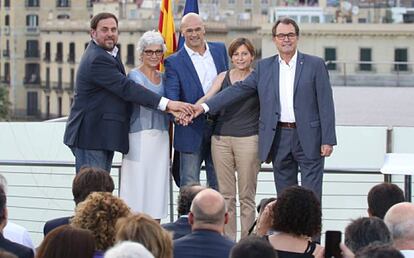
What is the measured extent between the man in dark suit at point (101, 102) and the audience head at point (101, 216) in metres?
2.25

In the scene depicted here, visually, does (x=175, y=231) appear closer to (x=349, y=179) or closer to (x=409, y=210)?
(x=409, y=210)

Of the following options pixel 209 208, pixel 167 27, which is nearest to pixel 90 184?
pixel 209 208

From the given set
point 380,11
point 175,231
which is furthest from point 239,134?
point 380,11

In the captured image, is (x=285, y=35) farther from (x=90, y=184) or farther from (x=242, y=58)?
(x=90, y=184)

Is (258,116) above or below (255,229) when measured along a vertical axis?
above

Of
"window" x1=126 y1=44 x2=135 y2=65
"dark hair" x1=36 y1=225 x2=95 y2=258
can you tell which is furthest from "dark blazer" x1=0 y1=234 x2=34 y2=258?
"window" x1=126 y1=44 x2=135 y2=65

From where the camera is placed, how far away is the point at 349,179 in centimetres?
1061

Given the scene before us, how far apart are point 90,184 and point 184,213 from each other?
1.92 ft

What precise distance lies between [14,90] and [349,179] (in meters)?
95.7

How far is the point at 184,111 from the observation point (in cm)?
966

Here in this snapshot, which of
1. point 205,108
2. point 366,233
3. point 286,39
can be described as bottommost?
point 366,233

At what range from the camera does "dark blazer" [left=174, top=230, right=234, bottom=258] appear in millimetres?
7457

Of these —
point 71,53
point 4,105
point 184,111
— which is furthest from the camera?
point 71,53

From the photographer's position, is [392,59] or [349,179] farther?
[392,59]
